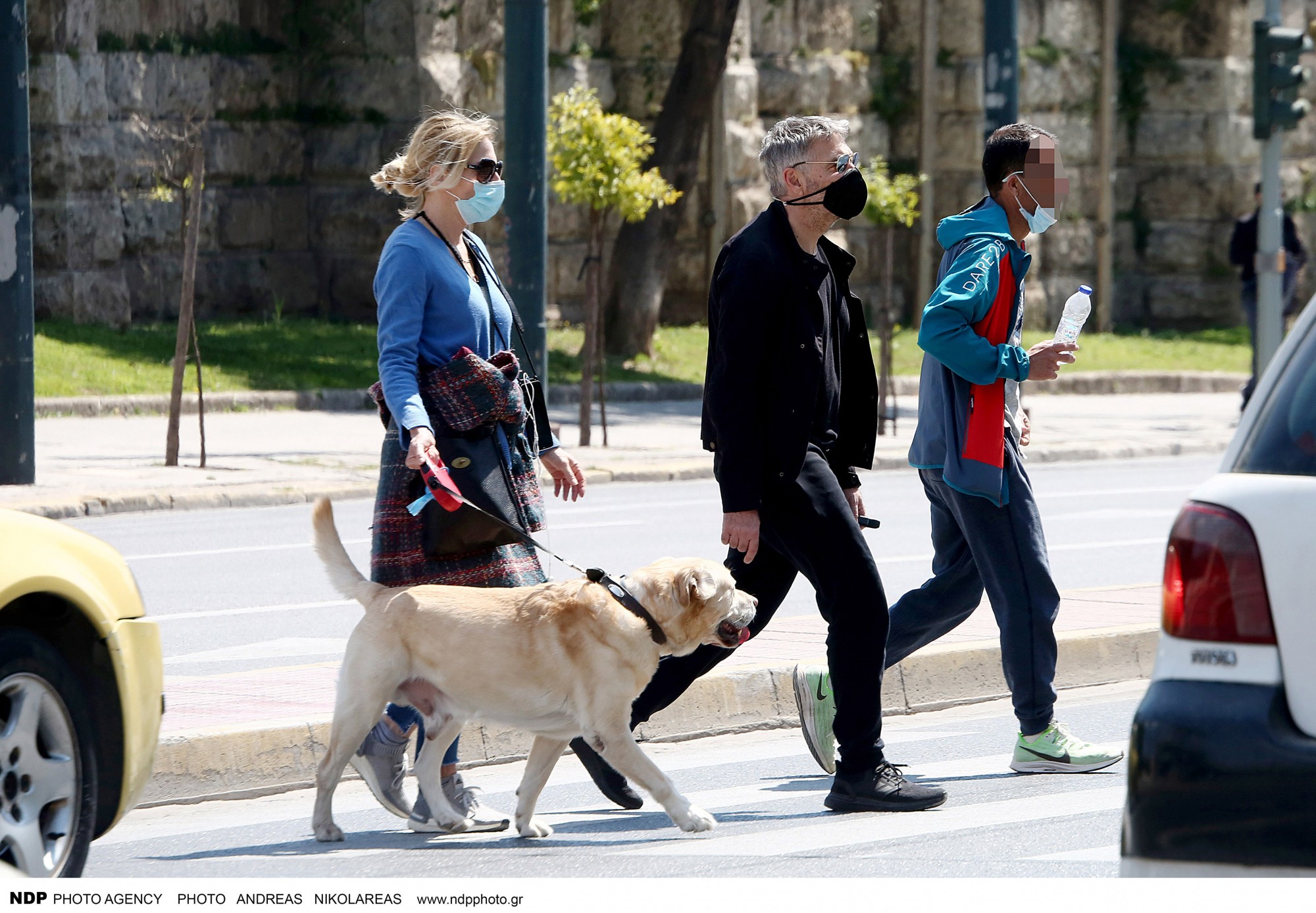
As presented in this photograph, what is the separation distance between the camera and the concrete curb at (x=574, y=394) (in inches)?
714

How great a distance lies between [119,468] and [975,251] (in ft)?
33.0

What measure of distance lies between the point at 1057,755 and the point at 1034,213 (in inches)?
68.4

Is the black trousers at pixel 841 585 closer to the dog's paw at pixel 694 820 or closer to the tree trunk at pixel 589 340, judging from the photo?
the dog's paw at pixel 694 820

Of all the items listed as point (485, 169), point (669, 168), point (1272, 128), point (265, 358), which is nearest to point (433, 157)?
point (485, 169)

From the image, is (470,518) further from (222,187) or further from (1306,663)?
(222,187)

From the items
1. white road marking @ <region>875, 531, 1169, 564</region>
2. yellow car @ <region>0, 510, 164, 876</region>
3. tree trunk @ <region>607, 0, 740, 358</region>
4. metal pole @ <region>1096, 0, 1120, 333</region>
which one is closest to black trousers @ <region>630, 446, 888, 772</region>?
yellow car @ <region>0, 510, 164, 876</region>

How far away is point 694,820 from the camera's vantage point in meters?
5.30

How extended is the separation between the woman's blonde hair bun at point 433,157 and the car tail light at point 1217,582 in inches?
108

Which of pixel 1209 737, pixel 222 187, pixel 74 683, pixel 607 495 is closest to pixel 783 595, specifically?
pixel 74 683

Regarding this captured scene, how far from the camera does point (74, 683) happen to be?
4254mm

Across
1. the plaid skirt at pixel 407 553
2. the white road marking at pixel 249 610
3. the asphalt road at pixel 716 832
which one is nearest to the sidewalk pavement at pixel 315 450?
the white road marking at pixel 249 610

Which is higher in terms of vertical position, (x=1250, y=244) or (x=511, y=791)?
(x=1250, y=244)

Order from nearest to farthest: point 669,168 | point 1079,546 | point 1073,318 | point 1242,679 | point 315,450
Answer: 1. point 1242,679
2. point 1073,318
3. point 1079,546
4. point 315,450
5. point 669,168

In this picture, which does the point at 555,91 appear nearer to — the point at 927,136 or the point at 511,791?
the point at 927,136
